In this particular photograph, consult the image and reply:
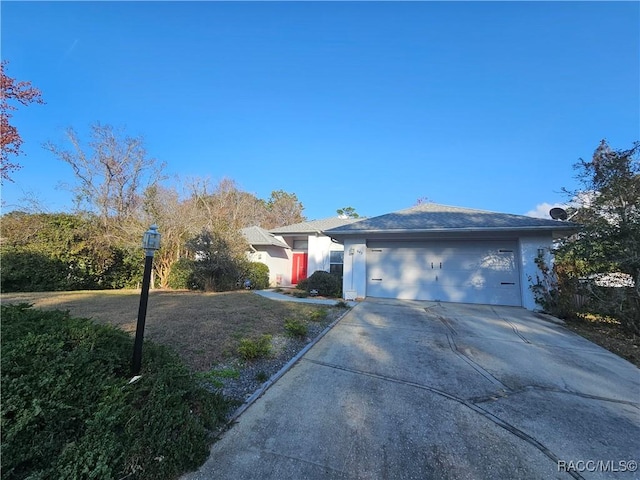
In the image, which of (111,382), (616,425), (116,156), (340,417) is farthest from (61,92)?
(616,425)

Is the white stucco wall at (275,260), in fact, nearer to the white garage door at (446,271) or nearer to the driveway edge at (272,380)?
the white garage door at (446,271)

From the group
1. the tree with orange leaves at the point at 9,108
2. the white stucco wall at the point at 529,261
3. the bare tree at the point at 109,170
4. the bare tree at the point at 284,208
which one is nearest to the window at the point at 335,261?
the white stucco wall at the point at 529,261

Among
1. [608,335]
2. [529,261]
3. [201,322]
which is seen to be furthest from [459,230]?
[201,322]

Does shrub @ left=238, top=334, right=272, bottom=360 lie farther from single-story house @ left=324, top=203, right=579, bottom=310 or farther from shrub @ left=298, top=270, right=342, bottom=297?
shrub @ left=298, top=270, right=342, bottom=297

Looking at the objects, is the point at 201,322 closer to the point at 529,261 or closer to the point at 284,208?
the point at 529,261

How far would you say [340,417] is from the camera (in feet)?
9.07

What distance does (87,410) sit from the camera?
1.84 m

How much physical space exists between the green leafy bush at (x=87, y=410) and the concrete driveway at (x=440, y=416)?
320 mm

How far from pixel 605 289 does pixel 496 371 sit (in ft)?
17.8

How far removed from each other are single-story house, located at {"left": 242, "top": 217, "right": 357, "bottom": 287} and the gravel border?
399 inches

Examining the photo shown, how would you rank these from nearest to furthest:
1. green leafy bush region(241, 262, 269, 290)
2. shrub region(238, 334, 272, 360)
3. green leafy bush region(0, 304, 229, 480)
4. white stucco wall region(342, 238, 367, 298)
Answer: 1. green leafy bush region(0, 304, 229, 480)
2. shrub region(238, 334, 272, 360)
3. white stucco wall region(342, 238, 367, 298)
4. green leafy bush region(241, 262, 269, 290)

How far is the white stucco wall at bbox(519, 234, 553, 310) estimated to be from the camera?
868 centimetres

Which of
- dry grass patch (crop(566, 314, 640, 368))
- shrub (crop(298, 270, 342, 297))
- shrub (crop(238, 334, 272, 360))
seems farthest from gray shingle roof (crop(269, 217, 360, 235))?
shrub (crop(238, 334, 272, 360))

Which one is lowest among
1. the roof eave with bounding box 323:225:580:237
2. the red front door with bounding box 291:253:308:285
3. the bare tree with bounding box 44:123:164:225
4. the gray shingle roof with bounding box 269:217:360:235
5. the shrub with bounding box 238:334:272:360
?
the shrub with bounding box 238:334:272:360
